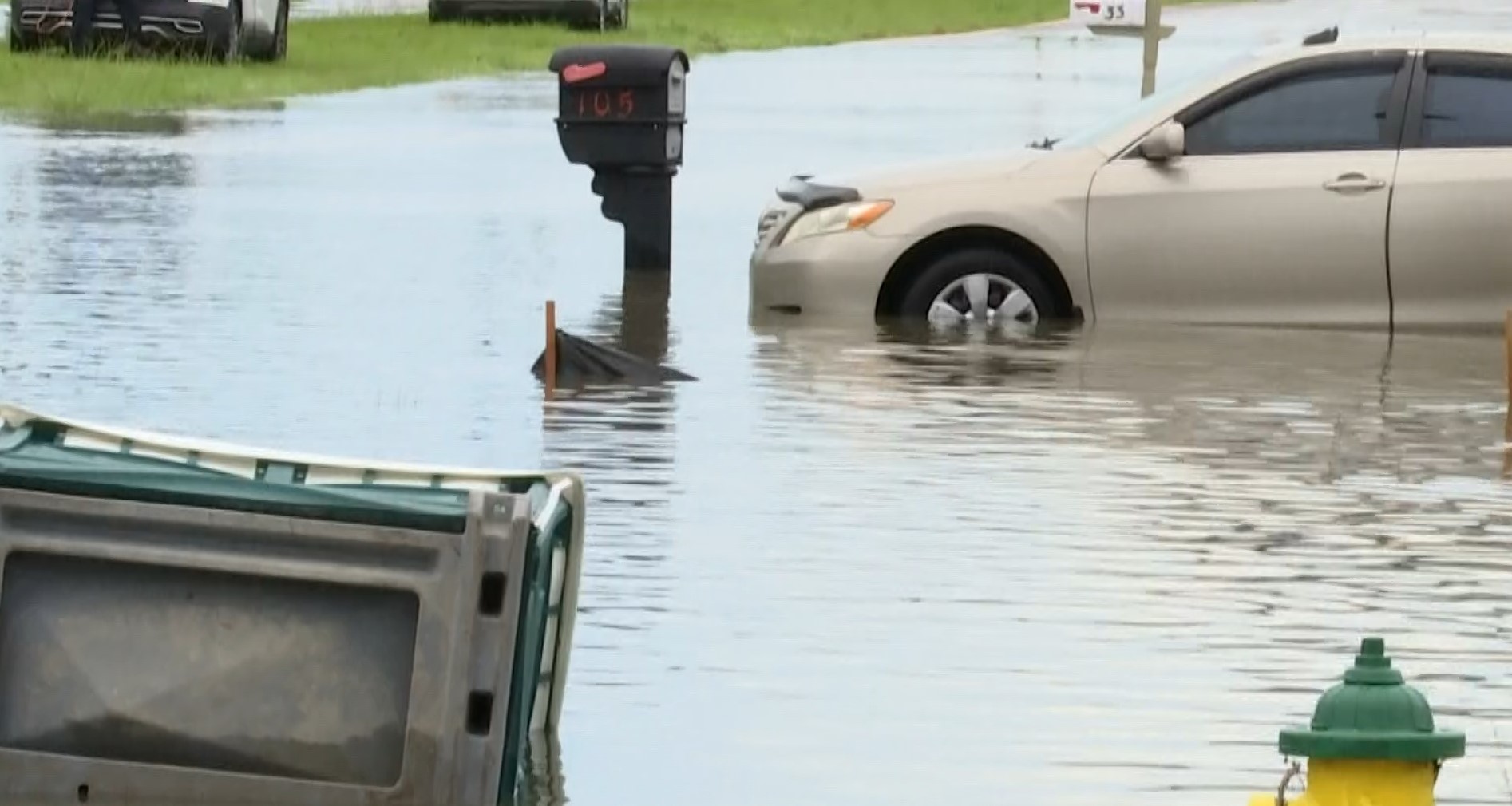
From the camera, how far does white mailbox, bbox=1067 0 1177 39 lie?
27250 millimetres

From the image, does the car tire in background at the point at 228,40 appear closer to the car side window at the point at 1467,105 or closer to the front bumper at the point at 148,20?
the front bumper at the point at 148,20

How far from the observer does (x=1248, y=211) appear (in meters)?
14.4

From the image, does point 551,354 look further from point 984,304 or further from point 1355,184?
point 1355,184

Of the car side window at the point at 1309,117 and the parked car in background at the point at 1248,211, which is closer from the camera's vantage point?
the parked car in background at the point at 1248,211

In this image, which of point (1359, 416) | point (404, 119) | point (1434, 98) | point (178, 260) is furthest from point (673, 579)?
point (404, 119)

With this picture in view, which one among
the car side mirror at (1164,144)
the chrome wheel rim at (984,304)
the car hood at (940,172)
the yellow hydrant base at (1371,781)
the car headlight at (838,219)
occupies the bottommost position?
the chrome wheel rim at (984,304)

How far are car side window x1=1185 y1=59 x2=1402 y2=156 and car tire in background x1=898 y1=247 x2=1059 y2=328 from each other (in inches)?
32.4

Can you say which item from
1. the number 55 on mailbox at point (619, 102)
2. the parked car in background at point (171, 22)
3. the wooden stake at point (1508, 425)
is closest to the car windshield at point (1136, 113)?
the number 55 on mailbox at point (619, 102)

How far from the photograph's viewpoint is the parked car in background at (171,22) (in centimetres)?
3125

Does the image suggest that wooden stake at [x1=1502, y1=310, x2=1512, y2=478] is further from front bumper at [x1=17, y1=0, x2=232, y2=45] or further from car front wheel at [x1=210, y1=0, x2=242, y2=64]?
car front wheel at [x1=210, y1=0, x2=242, y2=64]

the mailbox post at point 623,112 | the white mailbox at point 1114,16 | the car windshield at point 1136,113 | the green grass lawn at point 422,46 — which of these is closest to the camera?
the car windshield at point 1136,113

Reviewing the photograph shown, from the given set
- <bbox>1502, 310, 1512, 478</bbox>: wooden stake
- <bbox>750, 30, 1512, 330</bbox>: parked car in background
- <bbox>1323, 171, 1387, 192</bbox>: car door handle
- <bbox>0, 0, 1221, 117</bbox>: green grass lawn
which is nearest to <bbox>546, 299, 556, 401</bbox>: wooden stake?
<bbox>750, 30, 1512, 330</bbox>: parked car in background

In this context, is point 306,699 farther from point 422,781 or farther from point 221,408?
point 221,408

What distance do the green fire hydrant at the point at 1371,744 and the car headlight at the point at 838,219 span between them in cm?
942
